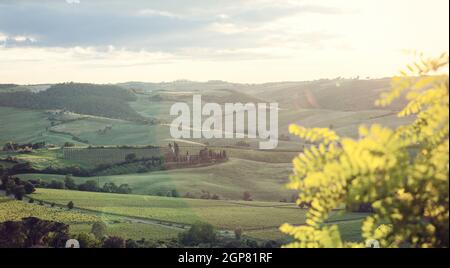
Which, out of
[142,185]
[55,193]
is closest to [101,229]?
[55,193]

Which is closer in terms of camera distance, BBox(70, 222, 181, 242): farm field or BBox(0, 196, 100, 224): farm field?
BBox(70, 222, 181, 242): farm field

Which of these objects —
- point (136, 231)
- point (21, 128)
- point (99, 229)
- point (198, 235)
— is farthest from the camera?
point (21, 128)

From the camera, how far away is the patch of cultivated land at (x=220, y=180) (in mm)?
102281

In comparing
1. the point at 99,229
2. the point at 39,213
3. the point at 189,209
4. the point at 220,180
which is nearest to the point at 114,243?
the point at 99,229

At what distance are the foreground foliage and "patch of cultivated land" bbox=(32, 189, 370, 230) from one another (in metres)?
69.7

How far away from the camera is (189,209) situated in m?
86.2

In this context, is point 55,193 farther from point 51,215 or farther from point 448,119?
point 448,119

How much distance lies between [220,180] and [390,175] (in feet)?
354

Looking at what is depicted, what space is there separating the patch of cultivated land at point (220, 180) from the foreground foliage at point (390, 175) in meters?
93.7

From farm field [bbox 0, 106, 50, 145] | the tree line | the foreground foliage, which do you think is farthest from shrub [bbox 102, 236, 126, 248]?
farm field [bbox 0, 106, 50, 145]

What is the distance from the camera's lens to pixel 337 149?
18.2 ft

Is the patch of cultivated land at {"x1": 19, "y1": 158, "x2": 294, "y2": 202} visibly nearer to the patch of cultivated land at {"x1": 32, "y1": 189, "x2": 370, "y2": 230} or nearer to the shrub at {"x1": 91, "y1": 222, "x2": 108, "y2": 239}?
the patch of cultivated land at {"x1": 32, "y1": 189, "x2": 370, "y2": 230}

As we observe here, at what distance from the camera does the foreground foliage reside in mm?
5191

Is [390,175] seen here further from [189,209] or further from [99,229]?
[189,209]
